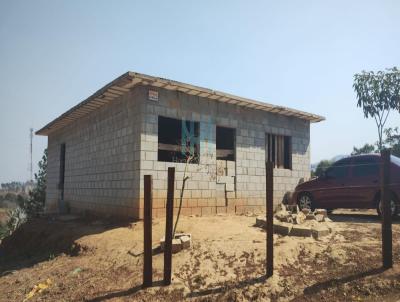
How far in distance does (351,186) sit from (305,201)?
161 cm

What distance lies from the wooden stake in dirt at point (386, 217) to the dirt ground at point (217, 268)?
0.21 meters

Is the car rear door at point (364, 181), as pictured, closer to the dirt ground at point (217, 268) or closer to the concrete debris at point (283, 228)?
the dirt ground at point (217, 268)

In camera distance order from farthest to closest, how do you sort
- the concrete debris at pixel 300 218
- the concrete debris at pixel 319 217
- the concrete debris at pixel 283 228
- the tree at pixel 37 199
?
the tree at pixel 37 199, the concrete debris at pixel 319 217, the concrete debris at pixel 300 218, the concrete debris at pixel 283 228

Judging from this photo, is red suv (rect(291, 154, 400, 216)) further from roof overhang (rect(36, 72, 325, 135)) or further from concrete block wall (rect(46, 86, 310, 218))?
roof overhang (rect(36, 72, 325, 135))

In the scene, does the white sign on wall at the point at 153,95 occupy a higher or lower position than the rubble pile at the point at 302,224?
higher

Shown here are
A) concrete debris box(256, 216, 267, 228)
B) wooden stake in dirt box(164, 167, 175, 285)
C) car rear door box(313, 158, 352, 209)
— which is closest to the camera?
wooden stake in dirt box(164, 167, 175, 285)

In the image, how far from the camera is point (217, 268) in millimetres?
5840

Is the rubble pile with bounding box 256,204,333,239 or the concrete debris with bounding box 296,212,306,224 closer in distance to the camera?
the rubble pile with bounding box 256,204,333,239

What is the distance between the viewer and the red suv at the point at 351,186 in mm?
9331

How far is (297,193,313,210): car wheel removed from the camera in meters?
11.1

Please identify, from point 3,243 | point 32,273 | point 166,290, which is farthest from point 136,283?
point 3,243

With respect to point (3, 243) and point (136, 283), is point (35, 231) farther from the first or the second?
point (136, 283)

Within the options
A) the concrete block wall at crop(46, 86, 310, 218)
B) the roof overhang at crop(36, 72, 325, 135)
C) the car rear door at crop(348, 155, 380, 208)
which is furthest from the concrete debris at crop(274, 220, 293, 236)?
the roof overhang at crop(36, 72, 325, 135)

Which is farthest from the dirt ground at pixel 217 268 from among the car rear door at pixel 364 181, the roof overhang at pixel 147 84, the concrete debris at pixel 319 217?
the roof overhang at pixel 147 84
